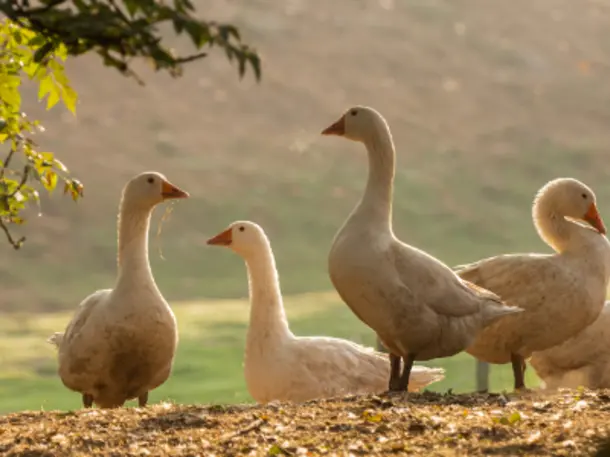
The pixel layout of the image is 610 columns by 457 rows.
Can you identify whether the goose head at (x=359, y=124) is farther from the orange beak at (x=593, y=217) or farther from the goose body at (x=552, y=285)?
the orange beak at (x=593, y=217)

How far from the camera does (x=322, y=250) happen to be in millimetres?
24703

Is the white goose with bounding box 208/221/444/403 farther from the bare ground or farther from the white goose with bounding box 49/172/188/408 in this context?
the bare ground

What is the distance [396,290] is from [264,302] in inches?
53.7

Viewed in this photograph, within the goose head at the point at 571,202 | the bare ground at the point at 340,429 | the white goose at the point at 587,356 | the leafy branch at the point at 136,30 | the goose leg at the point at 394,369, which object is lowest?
the bare ground at the point at 340,429

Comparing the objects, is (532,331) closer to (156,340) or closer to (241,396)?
(156,340)

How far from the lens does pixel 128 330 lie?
8.17 meters

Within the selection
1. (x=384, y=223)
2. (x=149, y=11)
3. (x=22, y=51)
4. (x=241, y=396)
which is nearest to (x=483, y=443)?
(x=384, y=223)

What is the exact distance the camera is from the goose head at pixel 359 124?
26.5 feet

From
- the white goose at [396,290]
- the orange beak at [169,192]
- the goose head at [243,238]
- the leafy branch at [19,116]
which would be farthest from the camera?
the goose head at [243,238]

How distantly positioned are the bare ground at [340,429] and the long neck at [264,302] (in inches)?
53.1

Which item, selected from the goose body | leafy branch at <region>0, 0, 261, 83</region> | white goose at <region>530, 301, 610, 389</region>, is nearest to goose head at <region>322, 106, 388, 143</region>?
the goose body

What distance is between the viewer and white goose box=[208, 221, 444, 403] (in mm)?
8250

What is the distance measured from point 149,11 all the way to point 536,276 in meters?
5.44

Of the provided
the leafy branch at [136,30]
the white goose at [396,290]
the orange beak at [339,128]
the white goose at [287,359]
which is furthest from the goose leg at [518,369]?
the leafy branch at [136,30]
